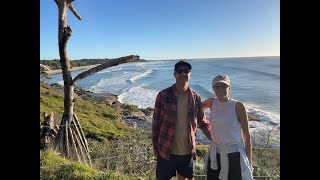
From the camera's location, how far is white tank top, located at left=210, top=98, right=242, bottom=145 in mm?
2963

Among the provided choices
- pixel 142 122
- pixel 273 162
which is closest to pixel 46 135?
pixel 273 162

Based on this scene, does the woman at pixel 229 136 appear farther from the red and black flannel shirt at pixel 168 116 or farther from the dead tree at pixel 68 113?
the dead tree at pixel 68 113

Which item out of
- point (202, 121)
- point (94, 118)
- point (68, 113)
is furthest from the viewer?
point (94, 118)

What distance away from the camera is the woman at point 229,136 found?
2969 millimetres

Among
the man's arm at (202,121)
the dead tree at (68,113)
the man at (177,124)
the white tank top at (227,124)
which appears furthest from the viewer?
the dead tree at (68,113)

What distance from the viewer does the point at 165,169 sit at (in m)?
3.34

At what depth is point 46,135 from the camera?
723 centimetres

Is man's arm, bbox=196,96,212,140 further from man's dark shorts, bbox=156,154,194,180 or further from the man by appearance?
man's dark shorts, bbox=156,154,194,180

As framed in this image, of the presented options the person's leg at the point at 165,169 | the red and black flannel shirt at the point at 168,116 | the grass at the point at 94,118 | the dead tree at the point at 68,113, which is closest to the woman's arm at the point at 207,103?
the red and black flannel shirt at the point at 168,116

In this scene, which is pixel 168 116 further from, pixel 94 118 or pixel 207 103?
pixel 94 118

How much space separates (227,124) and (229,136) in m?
0.11

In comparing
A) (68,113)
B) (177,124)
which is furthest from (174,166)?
(68,113)

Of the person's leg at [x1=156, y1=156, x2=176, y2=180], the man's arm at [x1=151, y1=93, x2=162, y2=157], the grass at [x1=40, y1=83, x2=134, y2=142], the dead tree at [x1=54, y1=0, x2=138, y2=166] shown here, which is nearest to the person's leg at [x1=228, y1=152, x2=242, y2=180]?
the person's leg at [x1=156, y1=156, x2=176, y2=180]
